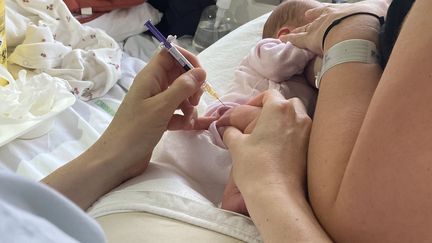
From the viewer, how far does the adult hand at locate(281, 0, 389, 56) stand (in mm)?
916

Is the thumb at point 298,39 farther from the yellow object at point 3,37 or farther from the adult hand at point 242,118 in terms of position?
the yellow object at point 3,37

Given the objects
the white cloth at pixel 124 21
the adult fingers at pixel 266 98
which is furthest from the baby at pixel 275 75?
the white cloth at pixel 124 21

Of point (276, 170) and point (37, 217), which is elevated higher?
Answer: point (37, 217)

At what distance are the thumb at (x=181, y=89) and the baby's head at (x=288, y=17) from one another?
0.51 m

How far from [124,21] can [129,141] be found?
4.09 feet

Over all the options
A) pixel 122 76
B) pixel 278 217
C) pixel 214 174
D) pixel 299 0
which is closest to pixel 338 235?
pixel 278 217

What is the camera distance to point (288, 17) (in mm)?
1441

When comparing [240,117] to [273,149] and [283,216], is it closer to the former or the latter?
[273,149]

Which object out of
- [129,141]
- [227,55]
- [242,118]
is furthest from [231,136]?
[227,55]

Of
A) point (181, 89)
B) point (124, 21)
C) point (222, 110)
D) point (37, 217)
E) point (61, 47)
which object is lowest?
point (124, 21)

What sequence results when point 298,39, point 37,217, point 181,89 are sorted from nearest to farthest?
1. point 37,217
2. point 181,89
3. point 298,39

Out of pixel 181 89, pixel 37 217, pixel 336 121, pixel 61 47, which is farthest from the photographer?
pixel 61 47

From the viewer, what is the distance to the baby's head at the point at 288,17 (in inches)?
55.2

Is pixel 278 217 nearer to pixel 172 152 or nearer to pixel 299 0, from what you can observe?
pixel 172 152
